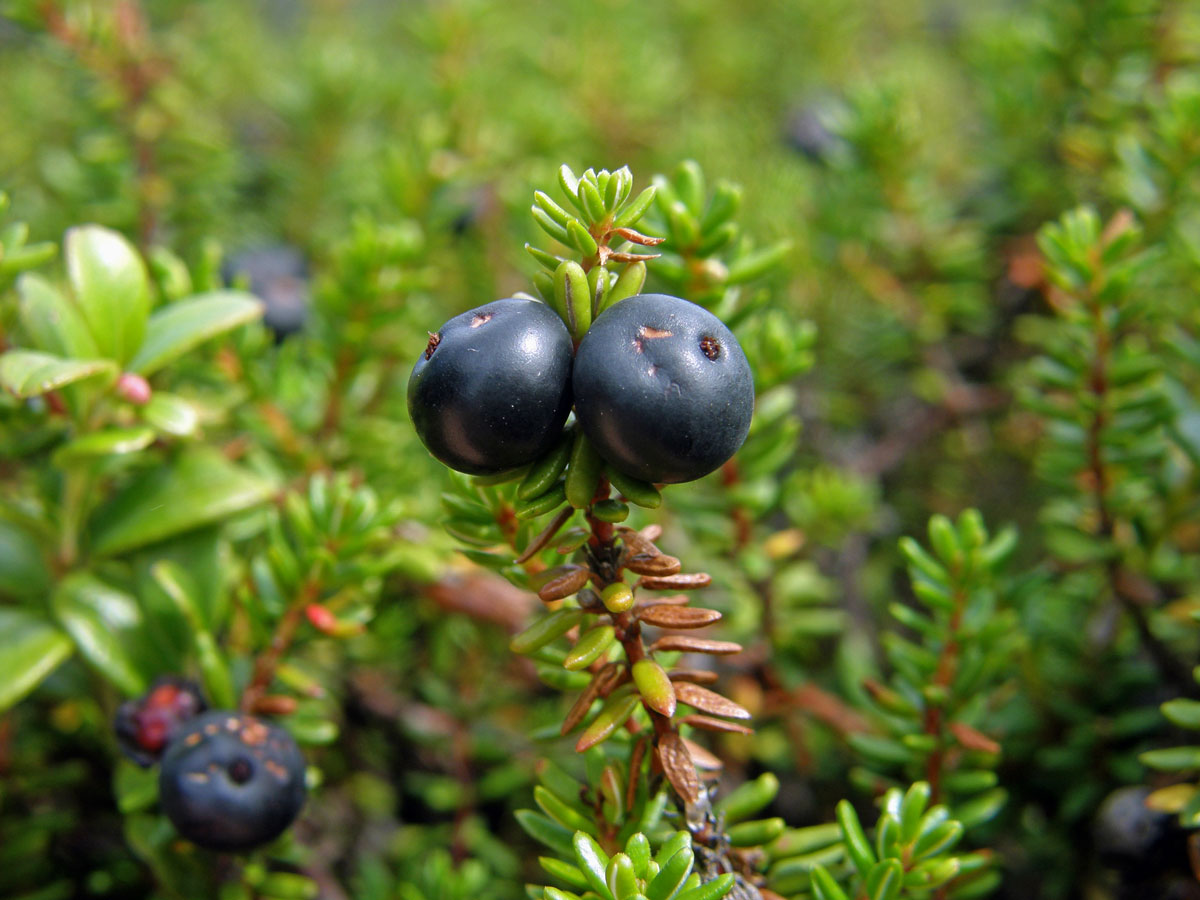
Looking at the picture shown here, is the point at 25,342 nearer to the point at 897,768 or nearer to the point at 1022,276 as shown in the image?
the point at 897,768

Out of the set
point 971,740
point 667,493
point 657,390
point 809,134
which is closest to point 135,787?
point 667,493

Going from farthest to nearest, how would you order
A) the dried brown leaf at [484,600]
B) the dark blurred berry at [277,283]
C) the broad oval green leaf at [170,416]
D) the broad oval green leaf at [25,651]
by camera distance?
the dark blurred berry at [277,283], the dried brown leaf at [484,600], the broad oval green leaf at [170,416], the broad oval green leaf at [25,651]

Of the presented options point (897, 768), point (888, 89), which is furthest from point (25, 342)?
point (888, 89)

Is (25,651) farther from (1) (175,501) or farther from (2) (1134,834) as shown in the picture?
(2) (1134,834)

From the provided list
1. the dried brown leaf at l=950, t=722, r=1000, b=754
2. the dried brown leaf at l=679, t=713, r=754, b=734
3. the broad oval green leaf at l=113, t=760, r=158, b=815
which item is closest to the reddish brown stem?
the broad oval green leaf at l=113, t=760, r=158, b=815

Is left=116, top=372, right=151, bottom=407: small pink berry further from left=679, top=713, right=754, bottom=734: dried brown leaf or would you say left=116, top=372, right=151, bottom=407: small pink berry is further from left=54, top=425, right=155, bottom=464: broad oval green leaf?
left=679, top=713, right=754, bottom=734: dried brown leaf

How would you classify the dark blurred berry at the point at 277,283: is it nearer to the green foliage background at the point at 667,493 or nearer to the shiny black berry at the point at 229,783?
the green foliage background at the point at 667,493

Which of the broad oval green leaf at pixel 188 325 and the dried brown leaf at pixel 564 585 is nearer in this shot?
the dried brown leaf at pixel 564 585

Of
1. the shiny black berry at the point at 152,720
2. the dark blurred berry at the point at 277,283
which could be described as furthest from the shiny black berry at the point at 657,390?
the dark blurred berry at the point at 277,283
